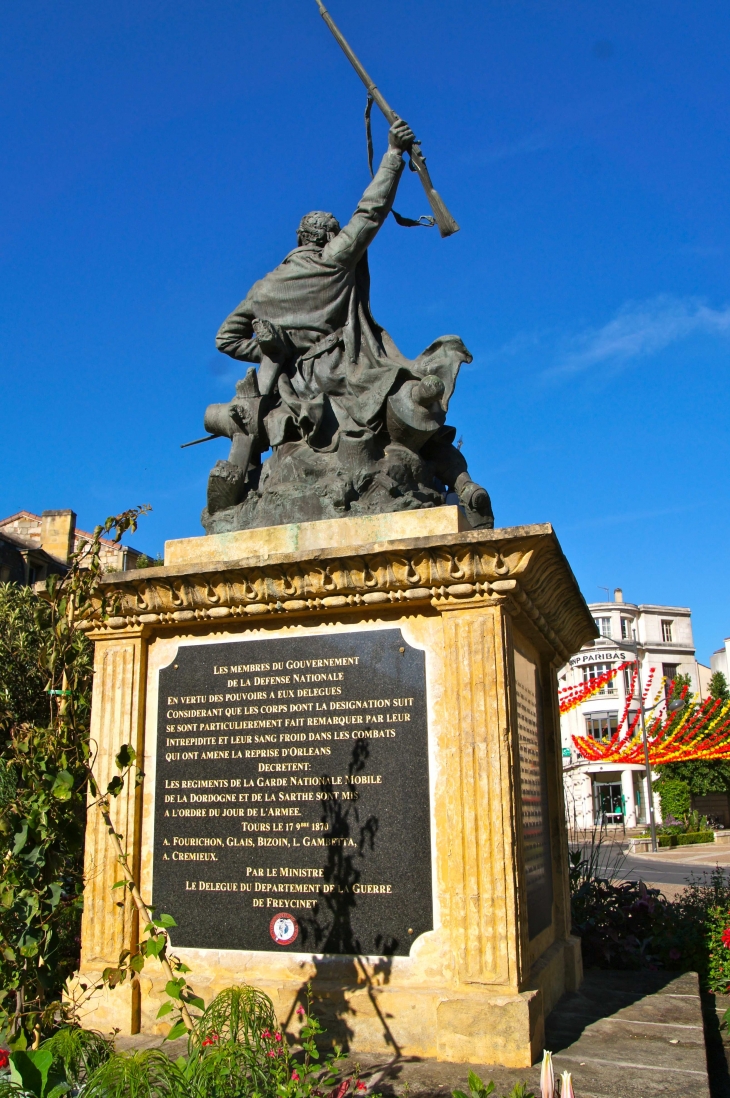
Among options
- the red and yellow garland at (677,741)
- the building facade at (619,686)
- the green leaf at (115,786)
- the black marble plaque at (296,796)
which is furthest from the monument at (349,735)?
the building facade at (619,686)

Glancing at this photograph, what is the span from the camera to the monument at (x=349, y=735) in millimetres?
4902

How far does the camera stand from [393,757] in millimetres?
5238

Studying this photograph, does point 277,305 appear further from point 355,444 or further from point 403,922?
point 403,922

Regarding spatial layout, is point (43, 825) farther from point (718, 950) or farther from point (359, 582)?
point (718, 950)

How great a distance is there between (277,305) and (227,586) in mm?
2561

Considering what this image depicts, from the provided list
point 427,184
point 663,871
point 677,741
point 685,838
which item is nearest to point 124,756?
point 427,184

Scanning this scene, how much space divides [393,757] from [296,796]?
65 cm

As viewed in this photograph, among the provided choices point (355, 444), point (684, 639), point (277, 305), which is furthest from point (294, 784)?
point (684, 639)

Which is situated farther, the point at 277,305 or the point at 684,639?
the point at 684,639

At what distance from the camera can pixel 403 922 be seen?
16.5 ft

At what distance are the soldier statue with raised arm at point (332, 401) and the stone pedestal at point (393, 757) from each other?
14.6 inches

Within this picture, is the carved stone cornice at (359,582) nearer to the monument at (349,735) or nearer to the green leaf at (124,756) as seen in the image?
the monument at (349,735)

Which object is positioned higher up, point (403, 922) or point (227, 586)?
point (227, 586)

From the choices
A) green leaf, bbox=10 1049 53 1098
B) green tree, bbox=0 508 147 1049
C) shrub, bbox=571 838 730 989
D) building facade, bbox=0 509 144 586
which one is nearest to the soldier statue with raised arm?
green tree, bbox=0 508 147 1049
